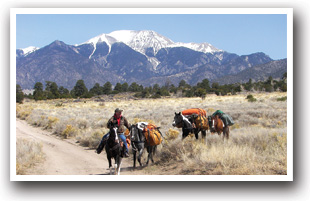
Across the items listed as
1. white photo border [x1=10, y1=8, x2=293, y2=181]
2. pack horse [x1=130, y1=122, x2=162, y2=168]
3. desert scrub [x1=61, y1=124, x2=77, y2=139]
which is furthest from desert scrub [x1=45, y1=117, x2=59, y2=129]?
white photo border [x1=10, y1=8, x2=293, y2=181]

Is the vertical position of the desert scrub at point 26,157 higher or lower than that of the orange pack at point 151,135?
lower

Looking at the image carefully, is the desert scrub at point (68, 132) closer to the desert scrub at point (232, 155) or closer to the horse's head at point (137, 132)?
the desert scrub at point (232, 155)

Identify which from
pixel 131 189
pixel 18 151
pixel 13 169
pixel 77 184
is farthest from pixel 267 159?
pixel 18 151

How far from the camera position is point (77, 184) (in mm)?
7961

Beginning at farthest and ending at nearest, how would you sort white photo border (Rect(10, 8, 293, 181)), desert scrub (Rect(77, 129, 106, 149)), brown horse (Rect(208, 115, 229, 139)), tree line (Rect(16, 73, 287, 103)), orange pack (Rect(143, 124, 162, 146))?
tree line (Rect(16, 73, 287, 103)) < desert scrub (Rect(77, 129, 106, 149)) < brown horse (Rect(208, 115, 229, 139)) < orange pack (Rect(143, 124, 162, 146)) < white photo border (Rect(10, 8, 293, 181))

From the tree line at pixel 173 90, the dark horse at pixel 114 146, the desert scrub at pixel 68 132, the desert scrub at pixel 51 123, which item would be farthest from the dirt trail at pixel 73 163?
the tree line at pixel 173 90

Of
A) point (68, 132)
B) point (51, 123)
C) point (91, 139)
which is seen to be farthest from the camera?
point (51, 123)

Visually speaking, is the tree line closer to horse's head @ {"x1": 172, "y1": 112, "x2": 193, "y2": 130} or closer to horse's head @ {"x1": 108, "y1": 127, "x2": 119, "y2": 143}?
horse's head @ {"x1": 172, "y1": 112, "x2": 193, "y2": 130}

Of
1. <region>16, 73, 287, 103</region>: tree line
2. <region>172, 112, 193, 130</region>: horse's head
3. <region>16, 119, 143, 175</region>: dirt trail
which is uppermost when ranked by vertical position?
<region>16, 73, 287, 103</region>: tree line

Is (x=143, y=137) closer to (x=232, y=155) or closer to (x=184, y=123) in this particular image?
(x=184, y=123)

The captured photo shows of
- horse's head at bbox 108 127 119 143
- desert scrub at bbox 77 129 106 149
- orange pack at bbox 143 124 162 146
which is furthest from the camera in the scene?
desert scrub at bbox 77 129 106 149

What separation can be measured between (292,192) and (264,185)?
777mm

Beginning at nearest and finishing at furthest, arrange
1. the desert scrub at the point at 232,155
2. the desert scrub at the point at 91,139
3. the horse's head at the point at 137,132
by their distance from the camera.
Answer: the desert scrub at the point at 232,155 < the horse's head at the point at 137,132 < the desert scrub at the point at 91,139
